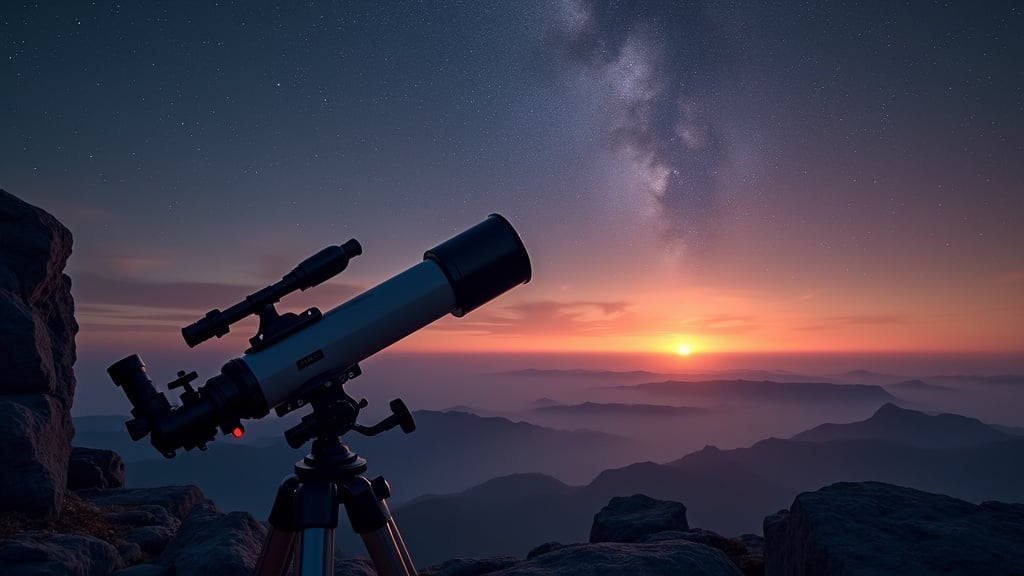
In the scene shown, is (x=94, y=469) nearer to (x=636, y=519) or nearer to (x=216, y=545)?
(x=216, y=545)

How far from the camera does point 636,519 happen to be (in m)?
7.05

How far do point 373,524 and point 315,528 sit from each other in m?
0.35

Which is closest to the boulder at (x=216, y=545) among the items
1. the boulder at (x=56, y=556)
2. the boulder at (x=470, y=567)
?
the boulder at (x=56, y=556)

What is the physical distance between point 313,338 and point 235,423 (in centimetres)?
60

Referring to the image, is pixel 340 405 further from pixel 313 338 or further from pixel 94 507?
pixel 94 507

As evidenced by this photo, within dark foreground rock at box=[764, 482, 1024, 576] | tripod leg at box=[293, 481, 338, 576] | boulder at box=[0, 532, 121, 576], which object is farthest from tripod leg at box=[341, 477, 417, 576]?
boulder at box=[0, 532, 121, 576]

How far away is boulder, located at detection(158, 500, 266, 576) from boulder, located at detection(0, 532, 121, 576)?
0.57 meters

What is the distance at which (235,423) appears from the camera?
307 cm

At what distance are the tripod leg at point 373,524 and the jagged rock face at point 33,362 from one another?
24.8ft

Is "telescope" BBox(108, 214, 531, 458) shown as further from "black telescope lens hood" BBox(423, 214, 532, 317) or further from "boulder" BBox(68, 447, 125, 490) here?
"boulder" BBox(68, 447, 125, 490)

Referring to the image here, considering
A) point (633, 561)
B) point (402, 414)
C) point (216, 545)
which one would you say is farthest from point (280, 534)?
point (216, 545)

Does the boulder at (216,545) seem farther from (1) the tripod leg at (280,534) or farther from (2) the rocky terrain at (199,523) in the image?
(1) the tripod leg at (280,534)

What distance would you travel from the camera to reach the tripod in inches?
111

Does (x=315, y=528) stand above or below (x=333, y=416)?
below
